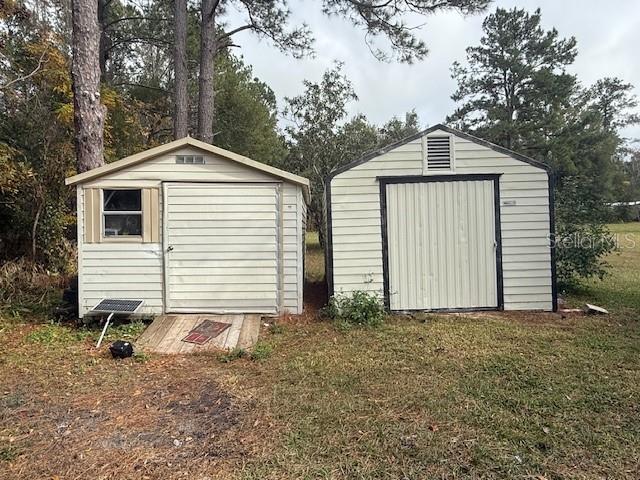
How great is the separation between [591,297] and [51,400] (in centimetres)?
789

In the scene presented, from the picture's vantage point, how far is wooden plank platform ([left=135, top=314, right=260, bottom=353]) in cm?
479

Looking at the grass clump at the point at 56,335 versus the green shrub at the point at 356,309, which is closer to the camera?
the grass clump at the point at 56,335

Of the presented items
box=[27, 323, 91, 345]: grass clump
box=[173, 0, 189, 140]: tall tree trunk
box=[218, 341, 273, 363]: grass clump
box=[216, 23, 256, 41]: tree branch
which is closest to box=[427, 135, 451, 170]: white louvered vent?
box=[218, 341, 273, 363]: grass clump

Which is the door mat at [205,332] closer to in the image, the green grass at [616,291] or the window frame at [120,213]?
the window frame at [120,213]

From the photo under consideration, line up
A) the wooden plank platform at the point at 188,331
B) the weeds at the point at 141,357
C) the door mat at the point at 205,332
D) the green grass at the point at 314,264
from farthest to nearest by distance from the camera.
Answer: the green grass at the point at 314,264
the door mat at the point at 205,332
the wooden plank platform at the point at 188,331
the weeds at the point at 141,357

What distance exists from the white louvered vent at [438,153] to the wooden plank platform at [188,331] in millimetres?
3337

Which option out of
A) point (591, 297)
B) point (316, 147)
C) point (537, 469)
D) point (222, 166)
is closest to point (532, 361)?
point (537, 469)

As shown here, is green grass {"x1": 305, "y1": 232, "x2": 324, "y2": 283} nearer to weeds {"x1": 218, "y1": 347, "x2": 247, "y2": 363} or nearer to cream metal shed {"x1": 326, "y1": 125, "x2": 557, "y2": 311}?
cream metal shed {"x1": 326, "y1": 125, "x2": 557, "y2": 311}

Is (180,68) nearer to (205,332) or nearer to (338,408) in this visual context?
(205,332)

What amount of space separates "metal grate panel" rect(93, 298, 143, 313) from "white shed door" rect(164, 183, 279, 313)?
45 cm

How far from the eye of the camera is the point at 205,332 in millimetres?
5285

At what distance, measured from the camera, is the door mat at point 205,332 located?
502 centimetres

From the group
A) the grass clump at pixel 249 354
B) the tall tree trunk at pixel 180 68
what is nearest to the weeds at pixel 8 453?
the grass clump at pixel 249 354

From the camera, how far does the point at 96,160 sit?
726 cm
